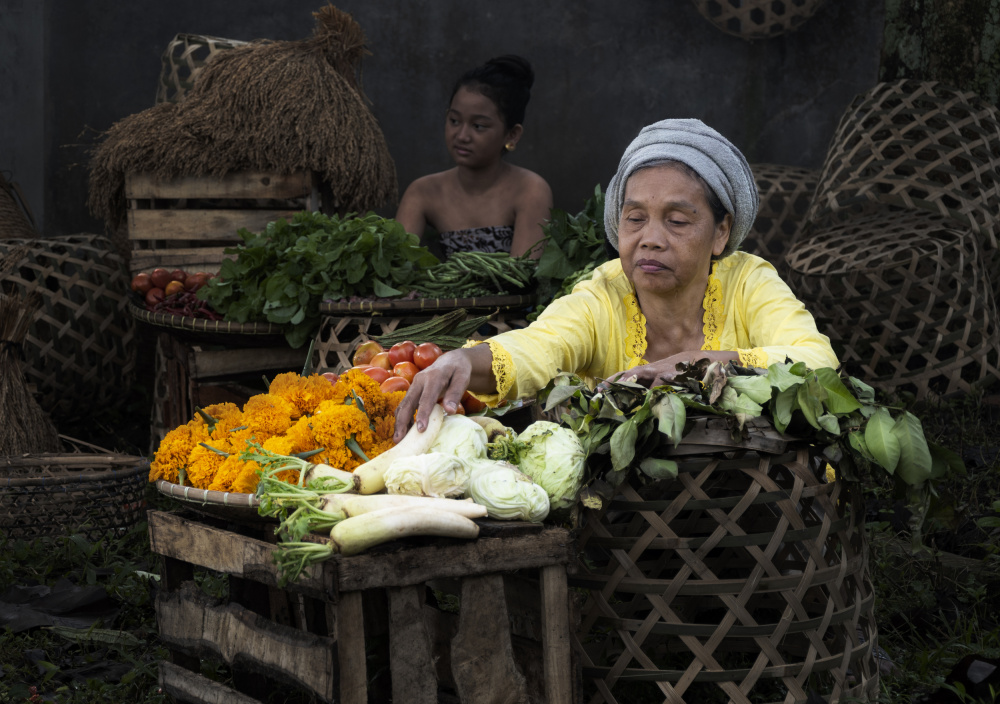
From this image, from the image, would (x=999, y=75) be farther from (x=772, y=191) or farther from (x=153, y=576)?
(x=153, y=576)

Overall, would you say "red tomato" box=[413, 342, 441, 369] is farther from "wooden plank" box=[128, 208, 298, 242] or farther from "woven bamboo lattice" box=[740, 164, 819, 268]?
"woven bamboo lattice" box=[740, 164, 819, 268]

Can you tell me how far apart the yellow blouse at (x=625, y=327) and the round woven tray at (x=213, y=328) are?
180cm

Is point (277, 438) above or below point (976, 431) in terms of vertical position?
above

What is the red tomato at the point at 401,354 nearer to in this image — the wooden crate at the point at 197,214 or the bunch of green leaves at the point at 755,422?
the bunch of green leaves at the point at 755,422

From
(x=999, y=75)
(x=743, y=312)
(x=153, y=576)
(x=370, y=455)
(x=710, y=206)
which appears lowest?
(x=153, y=576)

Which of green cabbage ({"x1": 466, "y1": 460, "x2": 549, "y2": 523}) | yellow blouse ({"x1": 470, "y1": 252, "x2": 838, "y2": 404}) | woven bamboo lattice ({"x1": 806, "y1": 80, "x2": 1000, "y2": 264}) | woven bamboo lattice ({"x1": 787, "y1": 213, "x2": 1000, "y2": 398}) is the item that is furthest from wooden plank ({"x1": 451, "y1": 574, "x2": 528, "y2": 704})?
woven bamboo lattice ({"x1": 806, "y1": 80, "x2": 1000, "y2": 264})

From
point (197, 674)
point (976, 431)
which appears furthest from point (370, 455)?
point (976, 431)

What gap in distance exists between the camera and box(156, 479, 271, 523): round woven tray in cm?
200

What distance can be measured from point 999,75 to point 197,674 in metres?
4.82

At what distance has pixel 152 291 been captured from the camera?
4645mm

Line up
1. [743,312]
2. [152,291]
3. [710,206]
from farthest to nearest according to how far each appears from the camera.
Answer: [152,291], [743,312], [710,206]

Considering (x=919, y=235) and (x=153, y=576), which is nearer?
(x=153, y=576)

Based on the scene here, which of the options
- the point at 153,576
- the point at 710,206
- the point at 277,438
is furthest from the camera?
the point at 153,576

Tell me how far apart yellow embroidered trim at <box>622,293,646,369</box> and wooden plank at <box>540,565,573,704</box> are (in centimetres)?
110
